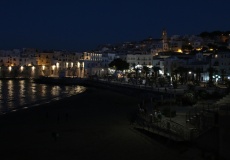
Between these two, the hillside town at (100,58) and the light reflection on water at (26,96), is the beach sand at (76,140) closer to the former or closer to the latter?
the light reflection on water at (26,96)

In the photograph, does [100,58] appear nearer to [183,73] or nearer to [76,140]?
[183,73]

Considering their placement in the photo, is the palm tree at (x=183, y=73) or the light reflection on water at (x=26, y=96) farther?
the palm tree at (x=183, y=73)

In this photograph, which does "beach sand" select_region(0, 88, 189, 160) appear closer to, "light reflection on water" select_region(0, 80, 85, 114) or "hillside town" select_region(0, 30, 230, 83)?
"light reflection on water" select_region(0, 80, 85, 114)

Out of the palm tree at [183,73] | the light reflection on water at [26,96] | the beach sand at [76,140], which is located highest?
the palm tree at [183,73]

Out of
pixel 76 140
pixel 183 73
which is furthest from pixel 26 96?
pixel 76 140

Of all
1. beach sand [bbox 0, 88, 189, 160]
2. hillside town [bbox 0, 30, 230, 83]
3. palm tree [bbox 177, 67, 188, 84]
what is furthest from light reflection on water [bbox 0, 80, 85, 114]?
hillside town [bbox 0, 30, 230, 83]

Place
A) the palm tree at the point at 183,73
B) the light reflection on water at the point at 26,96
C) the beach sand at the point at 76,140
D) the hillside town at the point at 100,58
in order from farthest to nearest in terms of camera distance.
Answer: the hillside town at the point at 100,58 < the palm tree at the point at 183,73 < the light reflection on water at the point at 26,96 < the beach sand at the point at 76,140

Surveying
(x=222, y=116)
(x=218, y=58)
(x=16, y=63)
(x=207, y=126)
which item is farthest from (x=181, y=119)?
(x=16, y=63)

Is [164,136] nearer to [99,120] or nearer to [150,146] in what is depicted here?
[150,146]

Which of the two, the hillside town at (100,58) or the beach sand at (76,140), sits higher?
the hillside town at (100,58)

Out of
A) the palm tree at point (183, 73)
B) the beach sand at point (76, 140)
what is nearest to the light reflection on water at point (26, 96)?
the beach sand at point (76, 140)

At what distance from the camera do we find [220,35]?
113m

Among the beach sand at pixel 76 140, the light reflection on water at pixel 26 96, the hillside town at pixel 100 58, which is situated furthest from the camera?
the hillside town at pixel 100 58

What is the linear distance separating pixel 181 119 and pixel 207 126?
466 cm
